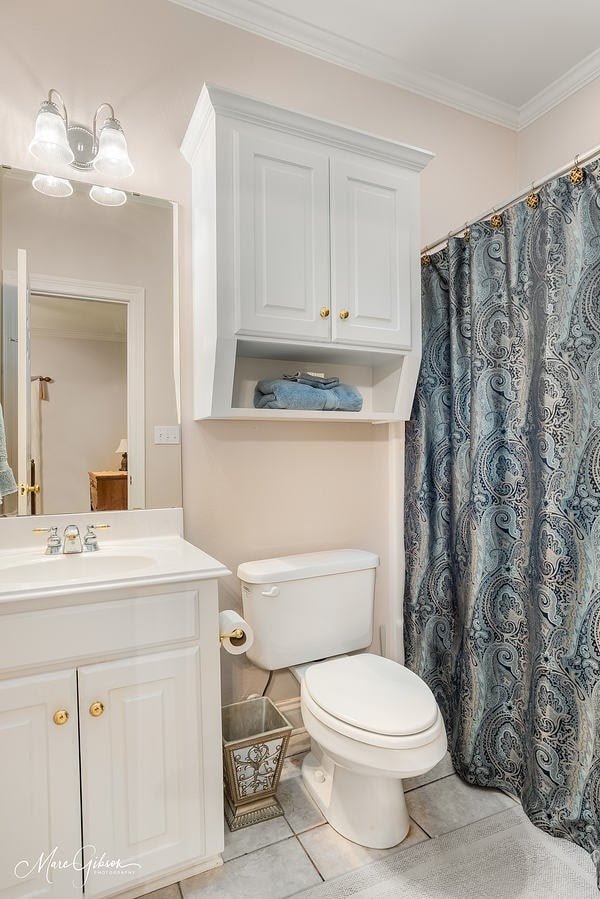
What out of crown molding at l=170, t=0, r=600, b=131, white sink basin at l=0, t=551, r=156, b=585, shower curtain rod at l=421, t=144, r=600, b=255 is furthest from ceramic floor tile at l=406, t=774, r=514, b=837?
crown molding at l=170, t=0, r=600, b=131

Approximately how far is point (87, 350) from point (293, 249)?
76 centimetres

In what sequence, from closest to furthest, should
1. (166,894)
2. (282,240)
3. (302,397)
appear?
(166,894)
(282,240)
(302,397)

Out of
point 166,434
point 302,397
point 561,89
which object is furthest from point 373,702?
point 561,89

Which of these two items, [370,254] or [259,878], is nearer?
[259,878]

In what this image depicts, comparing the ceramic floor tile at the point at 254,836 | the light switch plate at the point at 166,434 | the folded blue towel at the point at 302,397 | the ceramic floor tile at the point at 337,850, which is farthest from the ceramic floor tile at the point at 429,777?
the light switch plate at the point at 166,434

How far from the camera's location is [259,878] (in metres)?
1.36

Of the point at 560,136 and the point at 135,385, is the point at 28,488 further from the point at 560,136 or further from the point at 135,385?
the point at 560,136

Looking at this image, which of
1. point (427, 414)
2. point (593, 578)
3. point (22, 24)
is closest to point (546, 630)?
point (593, 578)

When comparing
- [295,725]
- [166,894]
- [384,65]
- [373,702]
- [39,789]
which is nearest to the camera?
[39,789]

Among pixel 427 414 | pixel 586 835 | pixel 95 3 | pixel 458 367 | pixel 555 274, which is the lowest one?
pixel 586 835

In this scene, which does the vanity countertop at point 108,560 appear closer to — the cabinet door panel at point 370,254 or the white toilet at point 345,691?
the white toilet at point 345,691

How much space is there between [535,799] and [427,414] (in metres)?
1.30

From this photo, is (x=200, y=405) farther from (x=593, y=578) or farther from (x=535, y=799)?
(x=535, y=799)

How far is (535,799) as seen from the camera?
5.04 feet
